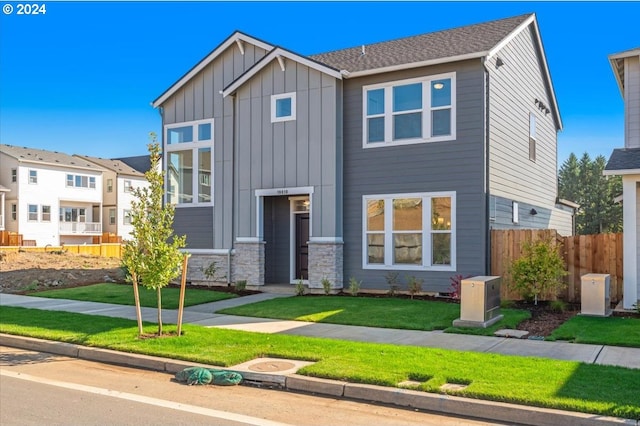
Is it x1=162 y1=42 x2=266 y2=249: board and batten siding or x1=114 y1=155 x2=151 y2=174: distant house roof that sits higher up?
x1=114 y1=155 x2=151 y2=174: distant house roof

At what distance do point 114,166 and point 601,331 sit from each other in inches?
2064

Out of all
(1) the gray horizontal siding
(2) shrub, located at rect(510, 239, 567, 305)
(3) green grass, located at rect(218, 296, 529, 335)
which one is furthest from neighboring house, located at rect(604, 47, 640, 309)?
(1) the gray horizontal siding

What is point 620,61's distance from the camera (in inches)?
536

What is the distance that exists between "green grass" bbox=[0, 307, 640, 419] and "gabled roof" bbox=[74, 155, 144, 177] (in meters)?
45.8

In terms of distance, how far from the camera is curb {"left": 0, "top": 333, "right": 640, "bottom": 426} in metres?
5.40

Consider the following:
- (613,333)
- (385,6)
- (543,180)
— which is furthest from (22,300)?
(543,180)

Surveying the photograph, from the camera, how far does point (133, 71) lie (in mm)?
26297

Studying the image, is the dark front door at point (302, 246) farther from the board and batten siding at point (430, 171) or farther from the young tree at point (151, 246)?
the young tree at point (151, 246)

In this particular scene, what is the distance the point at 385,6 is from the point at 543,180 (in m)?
8.64

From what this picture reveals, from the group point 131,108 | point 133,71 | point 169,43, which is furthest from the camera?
point 131,108

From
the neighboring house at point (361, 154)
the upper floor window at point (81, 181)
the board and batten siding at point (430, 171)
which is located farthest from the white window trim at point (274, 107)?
the upper floor window at point (81, 181)

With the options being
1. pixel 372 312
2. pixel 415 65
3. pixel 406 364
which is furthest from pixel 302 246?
pixel 406 364

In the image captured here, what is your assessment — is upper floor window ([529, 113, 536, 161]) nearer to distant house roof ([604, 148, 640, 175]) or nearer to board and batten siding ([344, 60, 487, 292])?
board and batten siding ([344, 60, 487, 292])

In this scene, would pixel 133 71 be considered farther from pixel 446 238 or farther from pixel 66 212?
pixel 66 212
